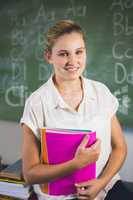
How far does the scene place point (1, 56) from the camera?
147 cm

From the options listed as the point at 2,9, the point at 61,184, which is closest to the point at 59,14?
the point at 2,9

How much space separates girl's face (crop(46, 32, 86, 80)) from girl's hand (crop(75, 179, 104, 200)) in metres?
0.35

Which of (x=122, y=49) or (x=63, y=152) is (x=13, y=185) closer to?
(x=63, y=152)

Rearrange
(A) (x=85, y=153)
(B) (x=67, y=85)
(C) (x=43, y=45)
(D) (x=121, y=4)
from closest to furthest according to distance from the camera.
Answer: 1. (A) (x=85, y=153)
2. (B) (x=67, y=85)
3. (D) (x=121, y=4)
4. (C) (x=43, y=45)

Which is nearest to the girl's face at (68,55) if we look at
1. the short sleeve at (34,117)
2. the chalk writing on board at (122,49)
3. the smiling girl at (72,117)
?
the smiling girl at (72,117)

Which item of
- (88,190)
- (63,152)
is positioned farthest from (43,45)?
(88,190)

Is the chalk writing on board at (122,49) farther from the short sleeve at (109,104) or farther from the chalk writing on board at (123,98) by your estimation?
the short sleeve at (109,104)

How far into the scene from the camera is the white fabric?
1.02 metres

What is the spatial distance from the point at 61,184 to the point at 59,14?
724 mm

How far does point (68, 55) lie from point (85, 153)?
323 mm

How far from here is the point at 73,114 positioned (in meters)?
1.04

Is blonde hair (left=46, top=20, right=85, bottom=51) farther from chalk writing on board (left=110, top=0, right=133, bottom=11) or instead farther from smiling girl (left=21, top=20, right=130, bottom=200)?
chalk writing on board (left=110, top=0, right=133, bottom=11)

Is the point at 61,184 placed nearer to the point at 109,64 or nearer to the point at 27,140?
the point at 27,140

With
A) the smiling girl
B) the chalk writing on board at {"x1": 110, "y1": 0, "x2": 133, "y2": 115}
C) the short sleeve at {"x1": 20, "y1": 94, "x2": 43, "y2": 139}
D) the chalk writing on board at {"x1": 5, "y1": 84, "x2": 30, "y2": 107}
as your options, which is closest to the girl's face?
the smiling girl
